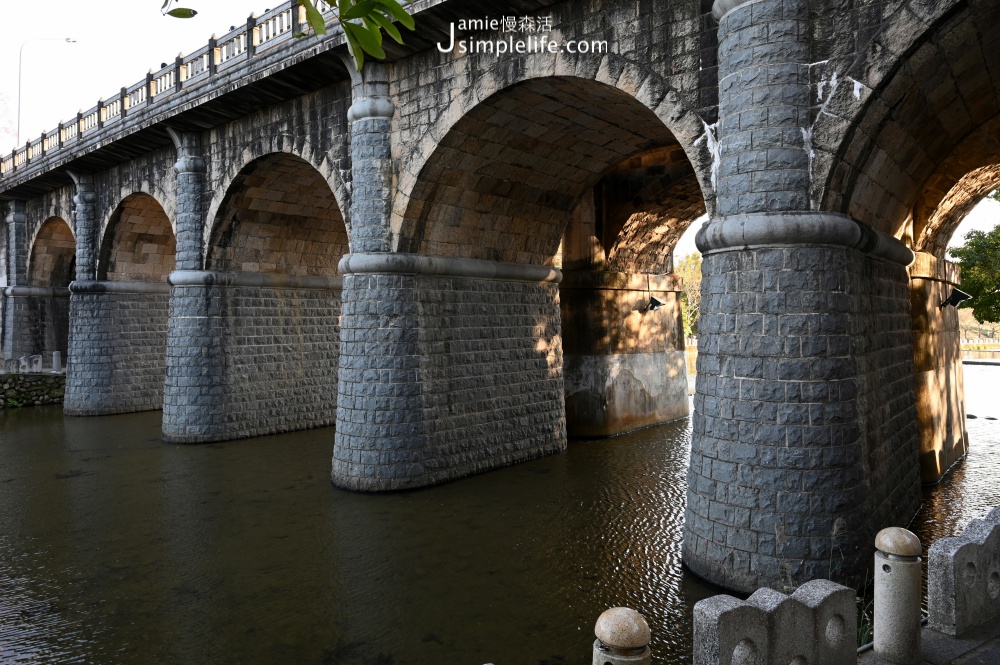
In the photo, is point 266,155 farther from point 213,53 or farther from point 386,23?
point 386,23

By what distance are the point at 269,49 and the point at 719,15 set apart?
7876mm

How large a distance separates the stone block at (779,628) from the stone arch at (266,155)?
8.79 m

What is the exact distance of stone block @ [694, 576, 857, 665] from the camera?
356 cm

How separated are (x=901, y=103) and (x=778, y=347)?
2.53m

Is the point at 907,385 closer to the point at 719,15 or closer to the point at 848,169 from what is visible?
the point at 848,169

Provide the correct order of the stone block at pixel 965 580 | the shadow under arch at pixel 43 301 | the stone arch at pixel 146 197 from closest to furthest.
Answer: the stone block at pixel 965 580 → the stone arch at pixel 146 197 → the shadow under arch at pixel 43 301

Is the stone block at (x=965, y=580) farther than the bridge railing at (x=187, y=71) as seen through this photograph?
No

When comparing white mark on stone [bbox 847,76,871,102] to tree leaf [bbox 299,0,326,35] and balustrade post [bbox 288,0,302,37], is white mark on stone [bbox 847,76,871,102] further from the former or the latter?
balustrade post [bbox 288,0,302,37]

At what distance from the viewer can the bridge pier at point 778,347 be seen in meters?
6.24

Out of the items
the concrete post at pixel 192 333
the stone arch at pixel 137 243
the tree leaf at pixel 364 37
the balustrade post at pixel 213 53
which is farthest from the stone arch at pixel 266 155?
the tree leaf at pixel 364 37

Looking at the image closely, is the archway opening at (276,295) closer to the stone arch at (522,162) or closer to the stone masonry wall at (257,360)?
the stone masonry wall at (257,360)

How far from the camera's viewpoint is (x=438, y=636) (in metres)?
5.94

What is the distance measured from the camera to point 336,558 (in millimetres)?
7840

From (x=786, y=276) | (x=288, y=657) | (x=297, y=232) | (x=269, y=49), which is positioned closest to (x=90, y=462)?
(x=297, y=232)
